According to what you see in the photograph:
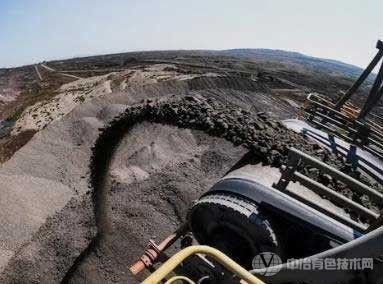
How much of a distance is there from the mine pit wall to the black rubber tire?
1.22 metres

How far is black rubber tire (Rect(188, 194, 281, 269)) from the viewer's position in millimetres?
5977

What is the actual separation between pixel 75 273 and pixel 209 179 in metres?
4.43

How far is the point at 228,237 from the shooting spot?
6523mm

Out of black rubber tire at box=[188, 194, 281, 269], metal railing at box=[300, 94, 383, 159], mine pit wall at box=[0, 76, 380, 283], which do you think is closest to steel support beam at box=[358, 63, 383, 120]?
metal railing at box=[300, 94, 383, 159]

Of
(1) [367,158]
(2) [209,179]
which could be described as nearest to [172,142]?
(2) [209,179]

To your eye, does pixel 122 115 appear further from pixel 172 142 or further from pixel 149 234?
pixel 172 142

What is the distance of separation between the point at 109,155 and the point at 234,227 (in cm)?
722

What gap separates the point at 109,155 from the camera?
12906 millimetres
